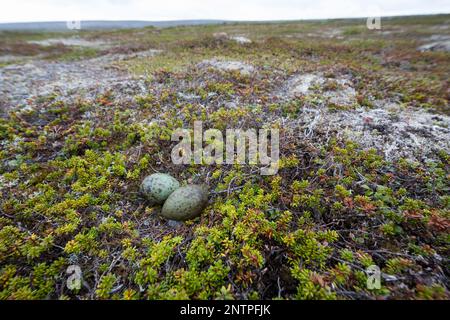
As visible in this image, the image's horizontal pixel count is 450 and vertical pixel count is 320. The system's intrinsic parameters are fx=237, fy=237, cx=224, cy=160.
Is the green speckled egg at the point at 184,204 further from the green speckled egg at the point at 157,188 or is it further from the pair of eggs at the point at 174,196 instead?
the green speckled egg at the point at 157,188

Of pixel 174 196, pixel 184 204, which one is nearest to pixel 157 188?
pixel 174 196

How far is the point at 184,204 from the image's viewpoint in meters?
3.79

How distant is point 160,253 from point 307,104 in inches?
223

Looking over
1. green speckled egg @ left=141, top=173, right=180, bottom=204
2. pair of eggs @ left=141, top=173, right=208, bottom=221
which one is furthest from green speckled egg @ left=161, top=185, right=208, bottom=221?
green speckled egg @ left=141, top=173, right=180, bottom=204

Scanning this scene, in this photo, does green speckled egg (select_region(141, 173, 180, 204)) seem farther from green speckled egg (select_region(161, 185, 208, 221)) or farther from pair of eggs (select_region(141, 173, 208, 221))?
green speckled egg (select_region(161, 185, 208, 221))

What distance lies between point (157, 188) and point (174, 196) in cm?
40

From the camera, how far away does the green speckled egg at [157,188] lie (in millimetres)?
4074

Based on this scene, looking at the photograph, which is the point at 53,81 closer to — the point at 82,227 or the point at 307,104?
the point at 82,227

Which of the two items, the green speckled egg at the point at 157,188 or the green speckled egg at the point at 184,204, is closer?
the green speckled egg at the point at 184,204

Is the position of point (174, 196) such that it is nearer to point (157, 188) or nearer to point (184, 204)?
point (184, 204)

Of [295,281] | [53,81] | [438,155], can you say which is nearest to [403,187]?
[438,155]

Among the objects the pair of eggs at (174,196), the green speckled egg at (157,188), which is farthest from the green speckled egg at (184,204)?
the green speckled egg at (157,188)

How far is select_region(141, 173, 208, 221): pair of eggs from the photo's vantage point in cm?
379

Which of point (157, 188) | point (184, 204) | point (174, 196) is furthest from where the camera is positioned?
point (157, 188)
